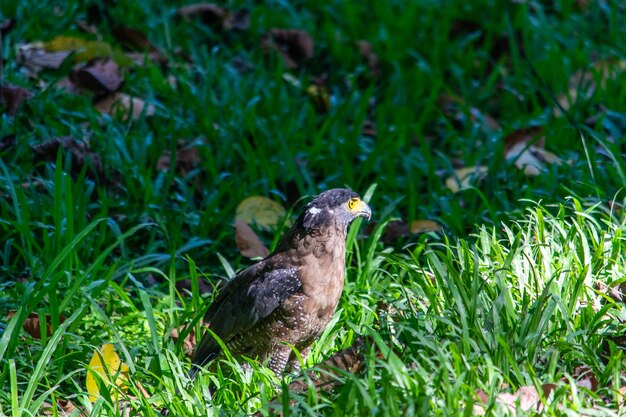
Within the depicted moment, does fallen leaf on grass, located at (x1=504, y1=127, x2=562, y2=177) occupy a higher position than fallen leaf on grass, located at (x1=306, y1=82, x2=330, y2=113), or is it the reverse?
fallen leaf on grass, located at (x1=504, y1=127, x2=562, y2=177)

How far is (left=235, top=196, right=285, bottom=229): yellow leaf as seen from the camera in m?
5.84

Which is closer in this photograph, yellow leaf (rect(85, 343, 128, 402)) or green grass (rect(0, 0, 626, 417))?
→ green grass (rect(0, 0, 626, 417))

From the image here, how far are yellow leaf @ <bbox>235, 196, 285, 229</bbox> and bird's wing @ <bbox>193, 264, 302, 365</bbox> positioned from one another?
1.28 metres

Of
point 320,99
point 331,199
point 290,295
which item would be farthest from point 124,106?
point 290,295

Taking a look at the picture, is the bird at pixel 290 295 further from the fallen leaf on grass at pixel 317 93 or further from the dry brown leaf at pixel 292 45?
the dry brown leaf at pixel 292 45

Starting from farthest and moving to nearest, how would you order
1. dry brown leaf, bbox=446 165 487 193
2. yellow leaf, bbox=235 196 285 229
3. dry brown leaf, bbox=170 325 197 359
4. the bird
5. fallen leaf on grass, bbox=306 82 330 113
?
fallen leaf on grass, bbox=306 82 330 113
dry brown leaf, bbox=446 165 487 193
yellow leaf, bbox=235 196 285 229
dry brown leaf, bbox=170 325 197 359
the bird

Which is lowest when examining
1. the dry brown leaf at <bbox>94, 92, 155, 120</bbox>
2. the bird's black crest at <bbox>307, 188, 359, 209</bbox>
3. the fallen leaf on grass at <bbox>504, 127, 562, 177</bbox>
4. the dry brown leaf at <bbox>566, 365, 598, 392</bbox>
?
the fallen leaf on grass at <bbox>504, 127, 562, 177</bbox>

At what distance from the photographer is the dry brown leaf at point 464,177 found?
6.20 m

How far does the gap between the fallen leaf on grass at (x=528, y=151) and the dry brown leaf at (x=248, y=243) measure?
174 centimetres

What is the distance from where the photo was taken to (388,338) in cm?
399

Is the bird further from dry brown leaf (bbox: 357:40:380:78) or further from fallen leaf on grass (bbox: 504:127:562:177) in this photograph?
dry brown leaf (bbox: 357:40:380:78)

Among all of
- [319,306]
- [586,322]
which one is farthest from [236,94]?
[586,322]

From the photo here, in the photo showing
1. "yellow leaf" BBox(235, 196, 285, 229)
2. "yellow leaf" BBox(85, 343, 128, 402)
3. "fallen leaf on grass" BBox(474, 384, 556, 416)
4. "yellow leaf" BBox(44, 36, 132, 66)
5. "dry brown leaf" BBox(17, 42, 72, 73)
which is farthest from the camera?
"yellow leaf" BBox(44, 36, 132, 66)

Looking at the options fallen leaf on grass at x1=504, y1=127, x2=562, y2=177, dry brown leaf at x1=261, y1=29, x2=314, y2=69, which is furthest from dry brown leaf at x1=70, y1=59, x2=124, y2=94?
fallen leaf on grass at x1=504, y1=127, x2=562, y2=177
